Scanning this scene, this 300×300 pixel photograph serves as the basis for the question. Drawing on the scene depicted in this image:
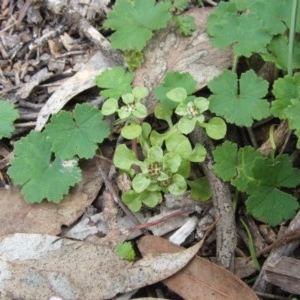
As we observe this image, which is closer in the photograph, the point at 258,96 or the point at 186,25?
the point at 258,96

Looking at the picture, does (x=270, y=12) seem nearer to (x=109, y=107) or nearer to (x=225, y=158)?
(x=225, y=158)

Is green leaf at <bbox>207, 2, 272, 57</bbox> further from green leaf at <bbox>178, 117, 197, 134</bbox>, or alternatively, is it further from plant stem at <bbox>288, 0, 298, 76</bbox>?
green leaf at <bbox>178, 117, 197, 134</bbox>

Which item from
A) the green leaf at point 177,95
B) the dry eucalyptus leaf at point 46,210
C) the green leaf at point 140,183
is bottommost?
the dry eucalyptus leaf at point 46,210

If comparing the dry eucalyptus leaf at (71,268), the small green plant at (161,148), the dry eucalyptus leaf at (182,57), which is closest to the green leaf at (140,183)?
the small green plant at (161,148)

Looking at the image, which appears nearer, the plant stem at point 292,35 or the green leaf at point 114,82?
the plant stem at point 292,35

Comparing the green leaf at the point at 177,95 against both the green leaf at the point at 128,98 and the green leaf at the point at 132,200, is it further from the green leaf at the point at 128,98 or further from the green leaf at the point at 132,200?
the green leaf at the point at 132,200

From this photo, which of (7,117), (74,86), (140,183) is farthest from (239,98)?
(7,117)
